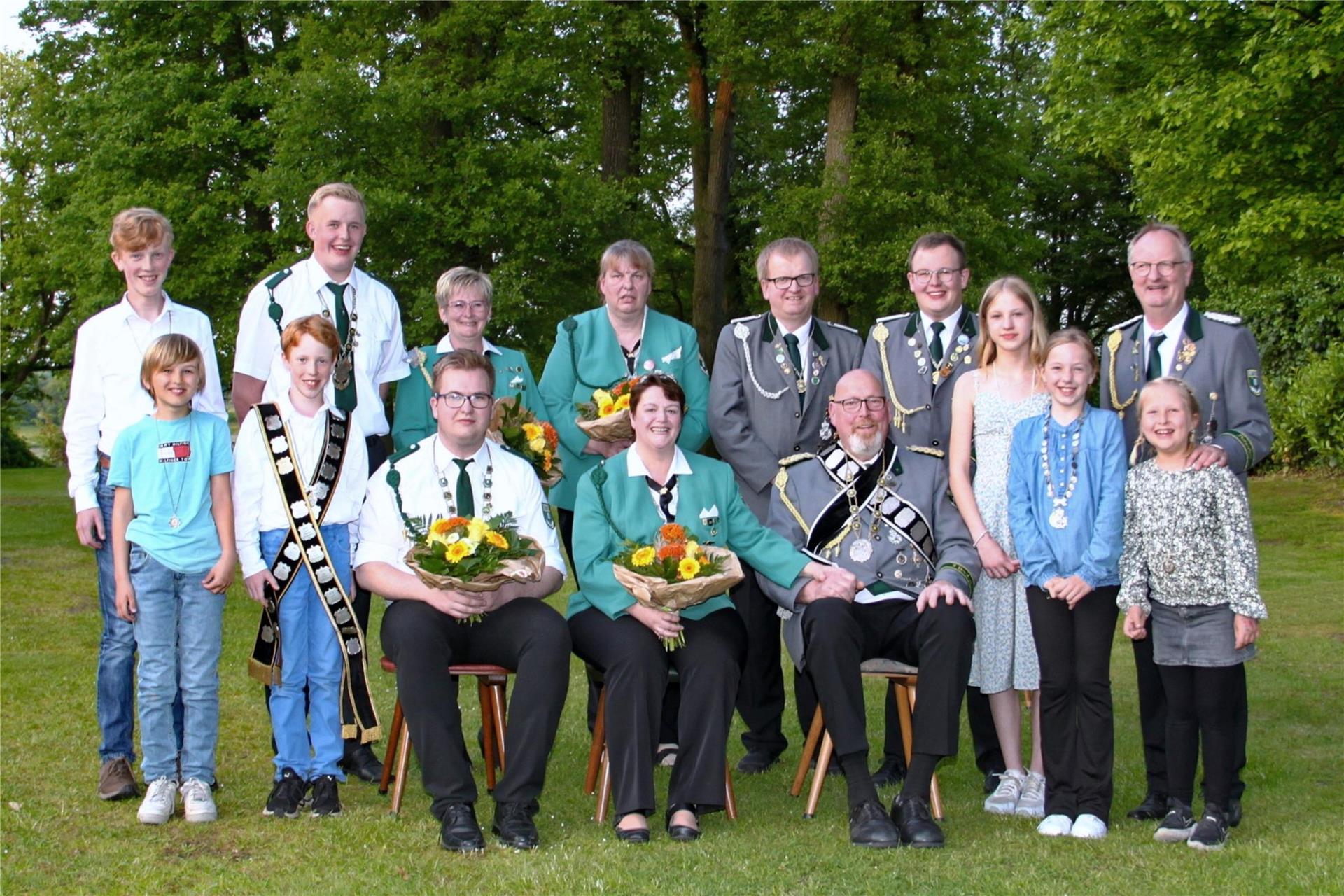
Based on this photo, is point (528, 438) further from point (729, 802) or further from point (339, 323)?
point (729, 802)

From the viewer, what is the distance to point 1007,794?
5.24m

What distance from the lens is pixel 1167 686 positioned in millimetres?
4879

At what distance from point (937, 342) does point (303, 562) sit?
2795 millimetres

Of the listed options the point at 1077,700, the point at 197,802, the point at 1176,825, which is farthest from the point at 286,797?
the point at 1176,825

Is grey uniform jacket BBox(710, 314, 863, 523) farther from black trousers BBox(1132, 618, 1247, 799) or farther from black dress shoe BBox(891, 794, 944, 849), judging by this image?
black trousers BBox(1132, 618, 1247, 799)

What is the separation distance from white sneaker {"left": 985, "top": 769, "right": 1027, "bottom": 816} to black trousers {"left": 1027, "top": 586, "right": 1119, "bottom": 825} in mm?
246

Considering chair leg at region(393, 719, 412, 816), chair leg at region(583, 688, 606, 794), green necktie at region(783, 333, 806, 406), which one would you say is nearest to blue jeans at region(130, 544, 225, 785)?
chair leg at region(393, 719, 412, 816)

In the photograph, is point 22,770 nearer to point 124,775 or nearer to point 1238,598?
point 124,775

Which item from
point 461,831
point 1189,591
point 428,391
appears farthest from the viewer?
point 428,391

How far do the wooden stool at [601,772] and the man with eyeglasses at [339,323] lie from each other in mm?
980

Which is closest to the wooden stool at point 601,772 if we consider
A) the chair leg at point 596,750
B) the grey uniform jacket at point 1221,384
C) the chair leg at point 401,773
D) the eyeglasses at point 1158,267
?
the chair leg at point 596,750

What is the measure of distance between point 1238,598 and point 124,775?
Answer: 4320 millimetres

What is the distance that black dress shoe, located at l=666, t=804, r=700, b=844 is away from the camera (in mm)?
4746

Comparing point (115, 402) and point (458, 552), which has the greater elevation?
→ point (115, 402)
